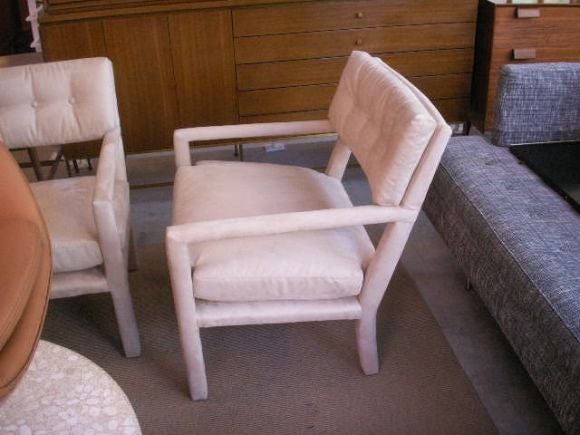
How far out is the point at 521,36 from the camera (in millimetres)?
2654

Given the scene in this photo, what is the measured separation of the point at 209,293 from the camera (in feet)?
5.14

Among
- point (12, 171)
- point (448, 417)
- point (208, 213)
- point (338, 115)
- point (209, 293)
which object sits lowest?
point (448, 417)

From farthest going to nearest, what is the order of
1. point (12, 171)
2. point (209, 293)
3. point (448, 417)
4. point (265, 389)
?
point (265, 389) → point (448, 417) → point (209, 293) → point (12, 171)

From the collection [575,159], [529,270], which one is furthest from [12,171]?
[575,159]

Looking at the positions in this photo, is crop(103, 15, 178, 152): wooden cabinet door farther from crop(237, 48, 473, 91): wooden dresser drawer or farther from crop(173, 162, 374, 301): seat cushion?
crop(173, 162, 374, 301): seat cushion

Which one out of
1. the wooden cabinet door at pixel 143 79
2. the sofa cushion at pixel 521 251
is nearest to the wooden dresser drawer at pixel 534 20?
the sofa cushion at pixel 521 251

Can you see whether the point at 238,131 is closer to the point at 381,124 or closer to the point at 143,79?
the point at 381,124

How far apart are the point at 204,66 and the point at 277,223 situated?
53.7 inches

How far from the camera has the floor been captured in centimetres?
167

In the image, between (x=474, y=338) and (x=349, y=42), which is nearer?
(x=474, y=338)

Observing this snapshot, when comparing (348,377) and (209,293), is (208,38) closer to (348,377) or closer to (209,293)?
(209,293)

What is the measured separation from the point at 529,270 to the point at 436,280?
0.78m

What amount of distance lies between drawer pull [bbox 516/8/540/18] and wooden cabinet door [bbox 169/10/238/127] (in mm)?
1258

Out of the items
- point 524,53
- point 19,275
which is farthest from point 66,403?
point 524,53
